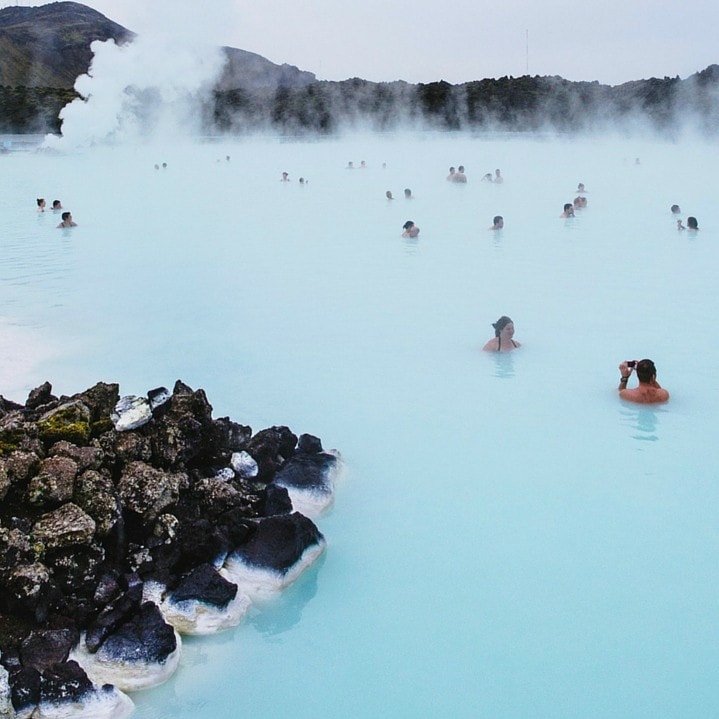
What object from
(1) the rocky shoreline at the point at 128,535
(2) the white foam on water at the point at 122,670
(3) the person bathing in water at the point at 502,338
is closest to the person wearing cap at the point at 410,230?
(3) the person bathing in water at the point at 502,338

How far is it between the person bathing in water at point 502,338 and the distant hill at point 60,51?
85167 millimetres

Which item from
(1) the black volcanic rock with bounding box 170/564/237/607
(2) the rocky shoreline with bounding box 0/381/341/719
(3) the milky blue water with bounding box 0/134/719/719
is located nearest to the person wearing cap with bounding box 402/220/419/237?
(3) the milky blue water with bounding box 0/134/719/719

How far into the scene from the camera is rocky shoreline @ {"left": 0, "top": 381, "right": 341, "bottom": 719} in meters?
3.15

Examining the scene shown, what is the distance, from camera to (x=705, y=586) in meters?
3.78

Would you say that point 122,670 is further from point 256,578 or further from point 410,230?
point 410,230

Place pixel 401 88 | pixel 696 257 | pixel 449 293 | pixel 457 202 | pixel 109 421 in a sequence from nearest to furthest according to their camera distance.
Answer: pixel 109 421, pixel 449 293, pixel 696 257, pixel 457 202, pixel 401 88

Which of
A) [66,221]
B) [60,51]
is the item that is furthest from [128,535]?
[60,51]

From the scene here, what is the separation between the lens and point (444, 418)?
5770mm

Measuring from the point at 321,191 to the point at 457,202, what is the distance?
13.2 feet

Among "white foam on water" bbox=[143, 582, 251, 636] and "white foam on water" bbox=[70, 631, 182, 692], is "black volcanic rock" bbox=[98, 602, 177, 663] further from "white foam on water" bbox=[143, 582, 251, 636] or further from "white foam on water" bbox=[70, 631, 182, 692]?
"white foam on water" bbox=[143, 582, 251, 636]

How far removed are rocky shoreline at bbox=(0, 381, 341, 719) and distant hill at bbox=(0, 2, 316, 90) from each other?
8751 cm

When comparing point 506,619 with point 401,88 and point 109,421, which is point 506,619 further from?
point 401,88

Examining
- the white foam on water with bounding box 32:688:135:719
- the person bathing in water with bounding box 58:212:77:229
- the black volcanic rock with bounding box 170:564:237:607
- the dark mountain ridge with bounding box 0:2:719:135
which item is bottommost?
the white foam on water with bounding box 32:688:135:719

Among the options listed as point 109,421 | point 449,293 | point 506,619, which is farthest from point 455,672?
point 449,293
